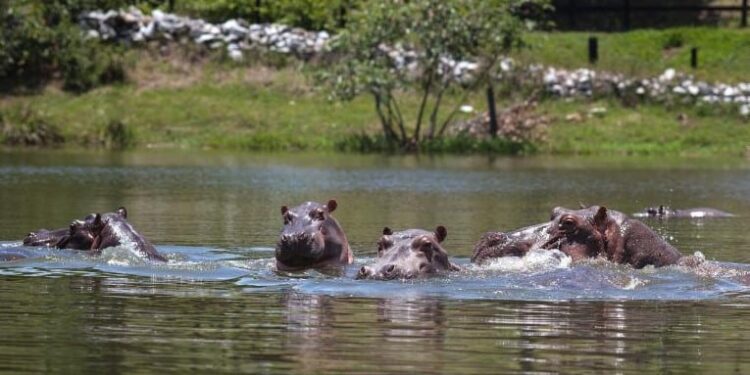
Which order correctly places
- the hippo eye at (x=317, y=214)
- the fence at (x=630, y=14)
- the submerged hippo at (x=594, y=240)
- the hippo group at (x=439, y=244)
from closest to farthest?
1. the hippo group at (x=439, y=244)
2. the submerged hippo at (x=594, y=240)
3. the hippo eye at (x=317, y=214)
4. the fence at (x=630, y=14)

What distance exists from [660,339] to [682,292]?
2.64m

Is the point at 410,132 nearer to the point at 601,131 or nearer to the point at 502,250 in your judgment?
the point at 601,131

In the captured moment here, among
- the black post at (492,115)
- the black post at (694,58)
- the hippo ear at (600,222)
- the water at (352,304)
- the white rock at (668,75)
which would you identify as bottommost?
the water at (352,304)

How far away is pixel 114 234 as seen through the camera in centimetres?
1488

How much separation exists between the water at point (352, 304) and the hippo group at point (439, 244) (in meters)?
0.15

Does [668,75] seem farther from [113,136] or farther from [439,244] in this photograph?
[439,244]

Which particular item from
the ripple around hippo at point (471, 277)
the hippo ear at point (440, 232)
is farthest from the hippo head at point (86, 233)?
the hippo ear at point (440, 232)

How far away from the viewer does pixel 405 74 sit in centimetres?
4291

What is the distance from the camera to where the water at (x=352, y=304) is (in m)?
9.20

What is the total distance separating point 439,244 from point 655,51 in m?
36.9

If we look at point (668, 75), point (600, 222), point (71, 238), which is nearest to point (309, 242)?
point (600, 222)

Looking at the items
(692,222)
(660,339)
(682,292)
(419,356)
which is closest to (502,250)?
(682,292)

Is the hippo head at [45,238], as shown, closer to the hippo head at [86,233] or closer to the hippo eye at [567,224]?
the hippo head at [86,233]

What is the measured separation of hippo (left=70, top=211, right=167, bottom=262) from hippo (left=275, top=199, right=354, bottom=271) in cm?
129
